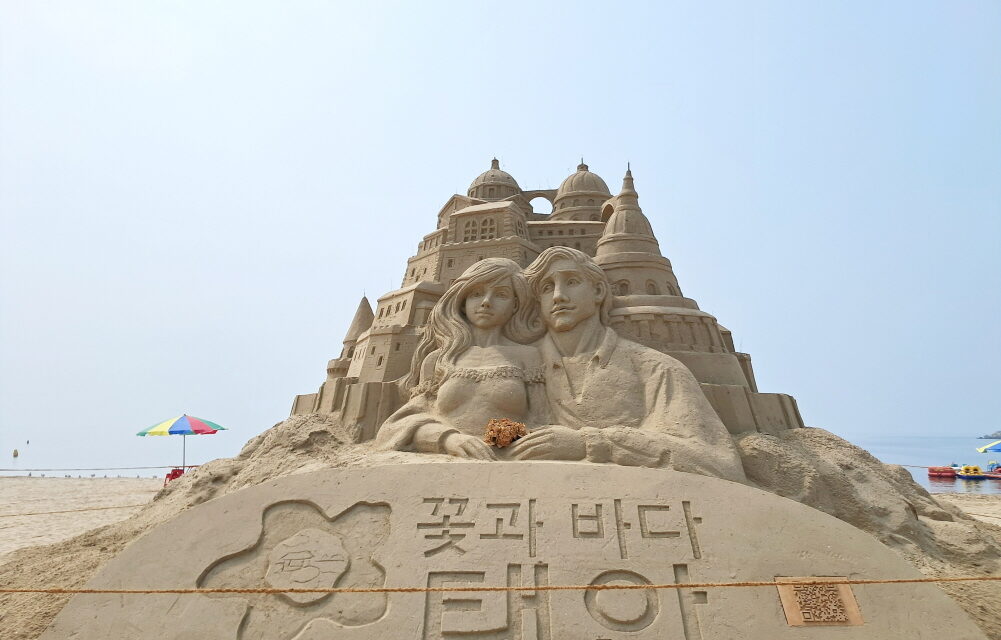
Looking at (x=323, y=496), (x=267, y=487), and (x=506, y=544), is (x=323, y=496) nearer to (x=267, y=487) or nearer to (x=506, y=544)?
(x=267, y=487)

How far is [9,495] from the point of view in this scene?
49.0ft

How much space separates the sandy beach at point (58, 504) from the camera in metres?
8.88

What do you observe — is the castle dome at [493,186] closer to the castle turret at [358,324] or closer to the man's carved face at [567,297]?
the castle turret at [358,324]

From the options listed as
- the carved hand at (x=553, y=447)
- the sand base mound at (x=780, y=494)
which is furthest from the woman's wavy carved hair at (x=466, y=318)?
the carved hand at (x=553, y=447)

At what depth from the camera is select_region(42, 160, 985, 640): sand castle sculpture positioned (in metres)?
2.92

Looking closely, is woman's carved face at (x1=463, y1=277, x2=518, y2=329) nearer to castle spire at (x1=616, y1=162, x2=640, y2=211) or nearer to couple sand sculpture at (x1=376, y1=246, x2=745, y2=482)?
couple sand sculpture at (x1=376, y1=246, x2=745, y2=482)

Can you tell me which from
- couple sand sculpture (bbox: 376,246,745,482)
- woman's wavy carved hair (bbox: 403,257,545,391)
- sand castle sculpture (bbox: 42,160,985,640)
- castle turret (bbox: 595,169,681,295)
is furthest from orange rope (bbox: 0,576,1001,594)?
castle turret (bbox: 595,169,681,295)

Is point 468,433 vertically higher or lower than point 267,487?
higher

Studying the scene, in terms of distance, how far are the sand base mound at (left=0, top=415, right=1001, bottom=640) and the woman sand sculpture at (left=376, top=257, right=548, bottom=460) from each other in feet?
1.01

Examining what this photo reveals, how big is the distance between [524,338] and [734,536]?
269 cm

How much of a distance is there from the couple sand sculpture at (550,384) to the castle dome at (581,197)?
17.0 meters

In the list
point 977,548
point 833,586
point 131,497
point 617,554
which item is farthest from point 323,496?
point 131,497

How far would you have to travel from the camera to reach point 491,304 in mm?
5410

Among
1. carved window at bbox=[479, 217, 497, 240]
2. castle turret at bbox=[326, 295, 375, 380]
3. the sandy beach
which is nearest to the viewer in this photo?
the sandy beach
